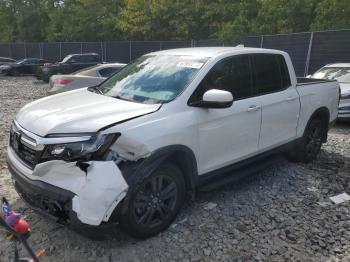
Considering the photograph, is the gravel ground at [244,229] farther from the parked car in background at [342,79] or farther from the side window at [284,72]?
the parked car in background at [342,79]

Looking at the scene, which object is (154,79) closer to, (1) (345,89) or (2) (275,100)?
(2) (275,100)

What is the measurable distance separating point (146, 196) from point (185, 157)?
22.1 inches

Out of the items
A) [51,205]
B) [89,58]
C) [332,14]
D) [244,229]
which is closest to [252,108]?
[244,229]

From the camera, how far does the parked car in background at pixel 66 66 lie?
21328mm

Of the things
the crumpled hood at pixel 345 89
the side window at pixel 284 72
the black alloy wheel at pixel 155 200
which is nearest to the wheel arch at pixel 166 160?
the black alloy wheel at pixel 155 200

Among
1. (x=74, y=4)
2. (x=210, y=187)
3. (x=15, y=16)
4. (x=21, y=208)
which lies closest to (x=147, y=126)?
(x=210, y=187)

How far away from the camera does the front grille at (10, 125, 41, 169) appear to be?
347 cm

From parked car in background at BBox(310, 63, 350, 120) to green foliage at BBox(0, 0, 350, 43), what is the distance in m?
8.28

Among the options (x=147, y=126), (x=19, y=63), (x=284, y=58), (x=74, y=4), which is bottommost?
(x=19, y=63)

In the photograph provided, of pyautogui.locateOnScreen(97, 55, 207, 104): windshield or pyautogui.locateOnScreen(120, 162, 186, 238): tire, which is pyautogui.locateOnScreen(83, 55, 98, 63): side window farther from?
pyautogui.locateOnScreen(120, 162, 186, 238): tire

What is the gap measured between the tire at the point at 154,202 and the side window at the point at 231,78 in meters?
0.84

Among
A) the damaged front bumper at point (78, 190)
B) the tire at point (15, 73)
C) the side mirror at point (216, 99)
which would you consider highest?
the side mirror at point (216, 99)

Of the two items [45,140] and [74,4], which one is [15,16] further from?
[45,140]

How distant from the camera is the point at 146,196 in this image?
3.63 meters
